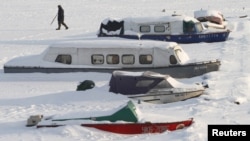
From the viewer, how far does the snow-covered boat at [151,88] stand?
608 inches

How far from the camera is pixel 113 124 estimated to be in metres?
12.2

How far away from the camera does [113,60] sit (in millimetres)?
19422

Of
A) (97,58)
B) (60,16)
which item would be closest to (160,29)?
(97,58)

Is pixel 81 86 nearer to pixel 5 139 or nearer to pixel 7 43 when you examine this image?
pixel 5 139

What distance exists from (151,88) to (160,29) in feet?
37.6

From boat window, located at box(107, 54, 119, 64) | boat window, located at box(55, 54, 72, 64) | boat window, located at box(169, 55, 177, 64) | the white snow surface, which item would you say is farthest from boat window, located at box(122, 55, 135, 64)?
boat window, located at box(55, 54, 72, 64)

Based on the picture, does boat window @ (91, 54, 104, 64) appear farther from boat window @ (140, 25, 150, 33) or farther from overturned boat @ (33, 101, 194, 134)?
boat window @ (140, 25, 150, 33)

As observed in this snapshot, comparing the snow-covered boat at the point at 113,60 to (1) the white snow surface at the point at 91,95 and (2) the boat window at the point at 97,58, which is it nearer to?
(2) the boat window at the point at 97,58

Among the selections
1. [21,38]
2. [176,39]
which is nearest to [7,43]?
[21,38]

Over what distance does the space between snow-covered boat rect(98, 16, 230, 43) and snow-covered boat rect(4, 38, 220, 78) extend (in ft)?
22.7

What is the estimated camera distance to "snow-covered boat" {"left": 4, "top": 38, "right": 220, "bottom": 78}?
19062 millimetres

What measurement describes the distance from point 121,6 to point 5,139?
38.5 m

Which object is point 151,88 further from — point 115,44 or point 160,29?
point 160,29

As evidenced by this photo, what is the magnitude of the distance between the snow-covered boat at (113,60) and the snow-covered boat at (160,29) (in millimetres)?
6925
